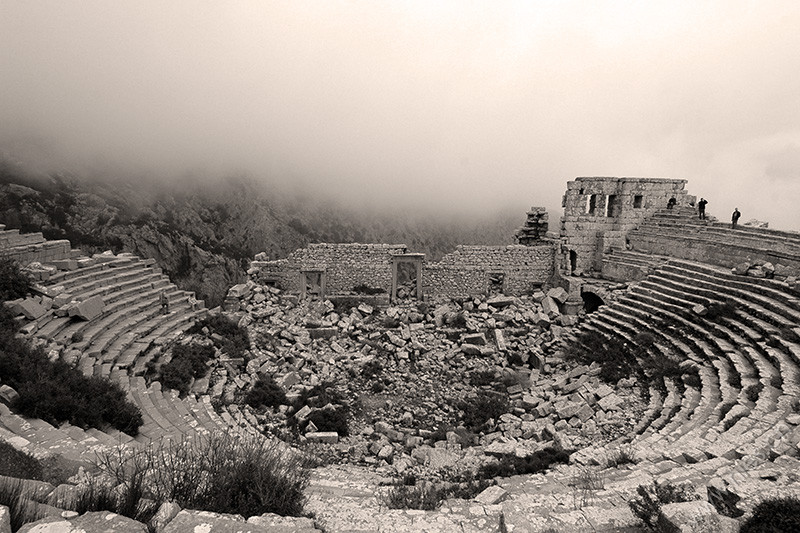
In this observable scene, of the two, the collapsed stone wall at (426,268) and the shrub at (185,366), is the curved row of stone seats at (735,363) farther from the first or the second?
the shrub at (185,366)

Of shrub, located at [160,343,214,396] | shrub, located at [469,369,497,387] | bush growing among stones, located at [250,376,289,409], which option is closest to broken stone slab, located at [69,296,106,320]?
shrub, located at [160,343,214,396]

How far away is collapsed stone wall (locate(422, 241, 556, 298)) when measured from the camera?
1917cm

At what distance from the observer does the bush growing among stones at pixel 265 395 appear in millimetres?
10898

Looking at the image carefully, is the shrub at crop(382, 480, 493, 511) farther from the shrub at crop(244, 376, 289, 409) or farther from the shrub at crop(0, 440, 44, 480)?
the shrub at crop(244, 376, 289, 409)

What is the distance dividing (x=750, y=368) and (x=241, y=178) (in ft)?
180

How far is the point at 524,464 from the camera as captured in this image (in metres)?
7.79

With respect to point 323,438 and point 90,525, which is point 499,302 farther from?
point 90,525

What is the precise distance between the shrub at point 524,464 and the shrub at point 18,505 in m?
6.17

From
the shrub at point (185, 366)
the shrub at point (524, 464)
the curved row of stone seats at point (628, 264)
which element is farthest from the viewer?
the curved row of stone seats at point (628, 264)

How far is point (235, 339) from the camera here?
546 inches

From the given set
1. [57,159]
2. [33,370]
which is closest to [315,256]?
[33,370]

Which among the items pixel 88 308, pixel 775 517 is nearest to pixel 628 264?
pixel 775 517

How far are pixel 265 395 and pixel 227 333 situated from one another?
398cm

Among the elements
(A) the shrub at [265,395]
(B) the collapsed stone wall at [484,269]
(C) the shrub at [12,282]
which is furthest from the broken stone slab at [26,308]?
(B) the collapsed stone wall at [484,269]
